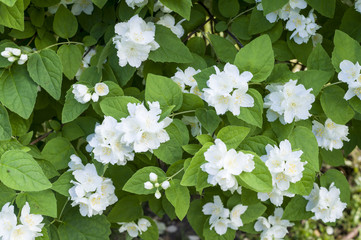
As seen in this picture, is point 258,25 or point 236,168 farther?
point 258,25

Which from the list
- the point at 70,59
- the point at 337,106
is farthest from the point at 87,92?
the point at 337,106

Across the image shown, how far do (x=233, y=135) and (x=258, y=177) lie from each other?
0.60 feet

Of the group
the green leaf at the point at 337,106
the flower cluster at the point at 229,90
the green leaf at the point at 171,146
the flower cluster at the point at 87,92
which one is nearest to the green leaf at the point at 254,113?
the flower cluster at the point at 229,90

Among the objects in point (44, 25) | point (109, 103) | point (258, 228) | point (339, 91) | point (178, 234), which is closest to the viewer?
point (109, 103)

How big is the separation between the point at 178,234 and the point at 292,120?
2.53 m

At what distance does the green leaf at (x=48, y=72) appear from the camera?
1.80 meters

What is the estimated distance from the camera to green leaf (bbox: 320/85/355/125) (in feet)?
5.95

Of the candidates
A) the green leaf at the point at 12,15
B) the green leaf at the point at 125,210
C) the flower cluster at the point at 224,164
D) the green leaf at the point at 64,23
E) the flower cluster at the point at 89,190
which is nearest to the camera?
the flower cluster at the point at 224,164

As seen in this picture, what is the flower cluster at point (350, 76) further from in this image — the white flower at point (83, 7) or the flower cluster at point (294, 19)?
the white flower at point (83, 7)

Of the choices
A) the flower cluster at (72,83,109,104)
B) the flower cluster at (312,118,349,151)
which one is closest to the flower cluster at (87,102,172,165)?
the flower cluster at (72,83,109,104)

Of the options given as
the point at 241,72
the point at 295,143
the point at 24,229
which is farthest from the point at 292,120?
the point at 24,229

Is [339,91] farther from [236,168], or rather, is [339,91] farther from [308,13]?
[236,168]

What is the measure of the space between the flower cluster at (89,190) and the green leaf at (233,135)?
0.58m

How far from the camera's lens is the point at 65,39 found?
2.21 meters
